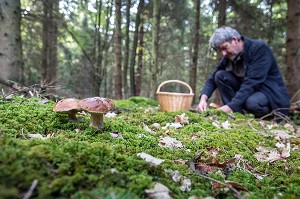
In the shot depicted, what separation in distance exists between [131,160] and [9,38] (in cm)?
500

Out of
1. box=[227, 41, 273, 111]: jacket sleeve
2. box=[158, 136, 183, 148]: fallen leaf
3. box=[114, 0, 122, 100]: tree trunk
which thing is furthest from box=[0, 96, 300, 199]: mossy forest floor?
box=[114, 0, 122, 100]: tree trunk

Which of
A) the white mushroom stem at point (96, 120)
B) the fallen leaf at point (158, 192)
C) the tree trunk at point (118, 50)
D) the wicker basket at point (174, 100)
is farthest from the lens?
the tree trunk at point (118, 50)

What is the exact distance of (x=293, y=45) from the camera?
6625 mm

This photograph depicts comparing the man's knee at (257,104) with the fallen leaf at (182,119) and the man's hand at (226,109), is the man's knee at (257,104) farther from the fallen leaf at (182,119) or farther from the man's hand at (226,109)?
the fallen leaf at (182,119)

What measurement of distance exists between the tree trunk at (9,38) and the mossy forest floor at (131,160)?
2980 millimetres

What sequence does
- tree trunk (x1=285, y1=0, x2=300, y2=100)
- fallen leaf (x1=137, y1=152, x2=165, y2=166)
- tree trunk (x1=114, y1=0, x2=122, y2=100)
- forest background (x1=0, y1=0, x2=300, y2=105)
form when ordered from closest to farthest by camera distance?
1. fallen leaf (x1=137, y1=152, x2=165, y2=166)
2. forest background (x1=0, y1=0, x2=300, y2=105)
3. tree trunk (x1=285, y1=0, x2=300, y2=100)
4. tree trunk (x1=114, y1=0, x2=122, y2=100)

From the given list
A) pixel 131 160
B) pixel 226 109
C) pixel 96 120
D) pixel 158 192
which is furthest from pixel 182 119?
pixel 158 192

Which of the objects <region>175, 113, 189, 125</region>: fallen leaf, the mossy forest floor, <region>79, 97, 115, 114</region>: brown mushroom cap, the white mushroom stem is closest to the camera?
the mossy forest floor

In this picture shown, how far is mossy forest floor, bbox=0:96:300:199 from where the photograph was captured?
112 cm

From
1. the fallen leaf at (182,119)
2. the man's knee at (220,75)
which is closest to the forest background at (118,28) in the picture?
the fallen leaf at (182,119)

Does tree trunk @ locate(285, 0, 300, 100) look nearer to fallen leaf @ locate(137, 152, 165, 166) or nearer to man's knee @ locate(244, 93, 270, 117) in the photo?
man's knee @ locate(244, 93, 270, 117)

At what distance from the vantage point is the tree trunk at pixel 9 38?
520 cm

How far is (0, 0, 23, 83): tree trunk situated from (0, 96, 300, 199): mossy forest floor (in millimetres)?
2980

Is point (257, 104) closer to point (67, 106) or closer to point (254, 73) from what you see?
point (254, 73)
